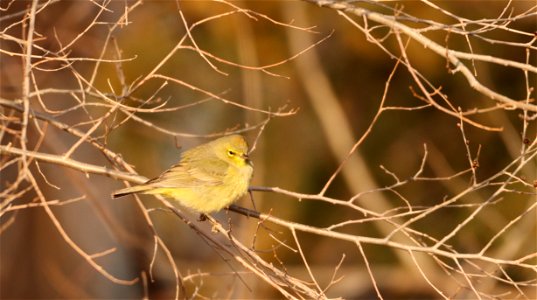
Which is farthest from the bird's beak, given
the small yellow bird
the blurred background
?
the blurred background

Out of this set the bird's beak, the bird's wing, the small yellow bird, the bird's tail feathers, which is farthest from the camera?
the bird's beak

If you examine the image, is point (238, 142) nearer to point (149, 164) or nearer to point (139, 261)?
point (149, 164)

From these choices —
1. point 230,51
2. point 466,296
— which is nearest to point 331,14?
point 230,51

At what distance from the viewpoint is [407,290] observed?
12.4 m

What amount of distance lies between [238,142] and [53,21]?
725 cm

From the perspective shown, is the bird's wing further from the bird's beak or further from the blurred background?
the blurred background

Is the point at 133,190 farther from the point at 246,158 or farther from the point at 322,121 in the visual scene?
the point at 322,121

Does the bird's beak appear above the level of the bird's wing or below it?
above

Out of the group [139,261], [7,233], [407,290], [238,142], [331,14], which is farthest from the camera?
[139,261]

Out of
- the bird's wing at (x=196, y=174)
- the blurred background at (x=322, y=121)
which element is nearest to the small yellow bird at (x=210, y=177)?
the bird's wing at (x=196, y=174)

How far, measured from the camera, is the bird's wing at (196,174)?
248 inches

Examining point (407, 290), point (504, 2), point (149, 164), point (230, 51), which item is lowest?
point (407, 290)

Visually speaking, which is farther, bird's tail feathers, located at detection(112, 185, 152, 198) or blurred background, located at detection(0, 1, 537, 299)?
blurred background, located at detection(0, 1, 537, 299)

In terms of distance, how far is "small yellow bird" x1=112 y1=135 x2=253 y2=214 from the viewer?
6109 mm
